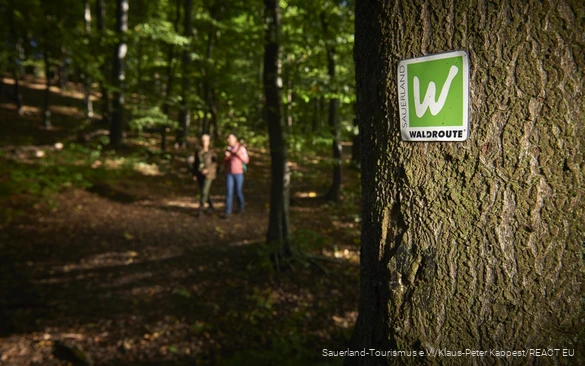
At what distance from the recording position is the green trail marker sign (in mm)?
1052

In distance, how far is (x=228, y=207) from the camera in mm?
8180

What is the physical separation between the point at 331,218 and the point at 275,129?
423cm

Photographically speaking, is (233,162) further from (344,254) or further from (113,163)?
(113,163)

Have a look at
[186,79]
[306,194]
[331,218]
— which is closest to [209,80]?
[186,79]

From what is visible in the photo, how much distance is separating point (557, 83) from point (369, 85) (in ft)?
1.95

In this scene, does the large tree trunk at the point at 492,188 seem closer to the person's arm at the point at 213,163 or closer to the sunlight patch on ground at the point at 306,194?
the person's arm at the point at 213,163

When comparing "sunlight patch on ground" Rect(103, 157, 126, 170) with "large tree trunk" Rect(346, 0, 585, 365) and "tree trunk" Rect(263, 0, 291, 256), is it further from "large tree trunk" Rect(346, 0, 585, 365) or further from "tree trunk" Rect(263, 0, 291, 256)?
"large tree trunk" Rect(346, 0, 585, 365)

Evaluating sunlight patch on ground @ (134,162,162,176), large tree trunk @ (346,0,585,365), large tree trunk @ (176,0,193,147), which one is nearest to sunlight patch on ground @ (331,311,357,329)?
large tree trunk @ (346,0,585,365)

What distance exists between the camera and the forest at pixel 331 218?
101cm

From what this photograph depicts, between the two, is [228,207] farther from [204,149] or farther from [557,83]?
[557,83]

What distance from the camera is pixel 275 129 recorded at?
5.45 m

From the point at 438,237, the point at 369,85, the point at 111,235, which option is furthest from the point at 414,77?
the point at 111,235

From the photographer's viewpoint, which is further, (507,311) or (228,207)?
(228,207)

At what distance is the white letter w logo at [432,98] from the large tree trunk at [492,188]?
0.21 feet
